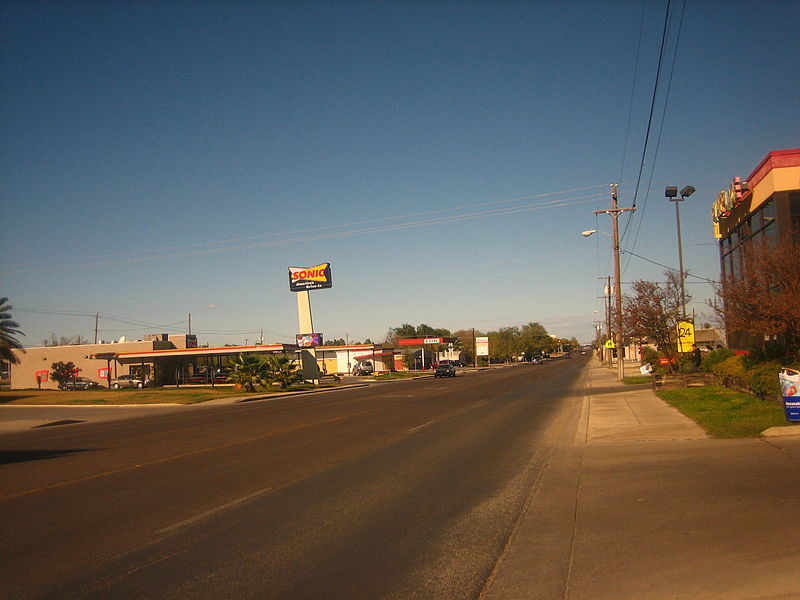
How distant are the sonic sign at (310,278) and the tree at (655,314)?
3856cm

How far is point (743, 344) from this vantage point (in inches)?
1334

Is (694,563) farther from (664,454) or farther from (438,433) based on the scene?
(438,433)

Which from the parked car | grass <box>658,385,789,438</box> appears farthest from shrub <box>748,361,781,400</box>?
the parked car

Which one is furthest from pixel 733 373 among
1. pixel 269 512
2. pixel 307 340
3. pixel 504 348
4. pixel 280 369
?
pixel 504 348

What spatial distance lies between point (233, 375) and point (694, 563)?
42229 mm

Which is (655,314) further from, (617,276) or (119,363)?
(119,363)

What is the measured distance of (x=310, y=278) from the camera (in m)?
67.0

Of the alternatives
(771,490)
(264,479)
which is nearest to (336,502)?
(264,479)

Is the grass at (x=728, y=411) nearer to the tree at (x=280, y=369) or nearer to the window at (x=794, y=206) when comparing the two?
the window at (x=794, y=206)

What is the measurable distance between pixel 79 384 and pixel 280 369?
1259 inches

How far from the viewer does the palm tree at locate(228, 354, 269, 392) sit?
45188 millimetres

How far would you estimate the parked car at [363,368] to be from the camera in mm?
82312

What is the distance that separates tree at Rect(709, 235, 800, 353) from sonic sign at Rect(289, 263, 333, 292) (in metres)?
48.9

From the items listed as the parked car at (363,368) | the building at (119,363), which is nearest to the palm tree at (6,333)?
the building at (119,363)
